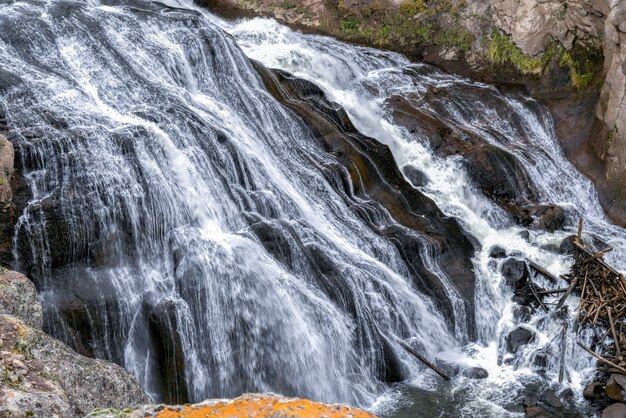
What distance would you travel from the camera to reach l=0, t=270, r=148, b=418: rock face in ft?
17.3

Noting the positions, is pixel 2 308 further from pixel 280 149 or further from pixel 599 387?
pixel 599 387

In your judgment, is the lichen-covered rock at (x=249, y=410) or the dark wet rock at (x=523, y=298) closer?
the lichen-covered rock at (x=249, y=410)

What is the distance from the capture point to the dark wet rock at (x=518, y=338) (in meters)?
11.7

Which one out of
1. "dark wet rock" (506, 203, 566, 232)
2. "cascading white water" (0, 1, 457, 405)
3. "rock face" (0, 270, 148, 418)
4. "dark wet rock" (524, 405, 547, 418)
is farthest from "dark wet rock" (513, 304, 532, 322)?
"rock face" (0, 270, 148, 418)

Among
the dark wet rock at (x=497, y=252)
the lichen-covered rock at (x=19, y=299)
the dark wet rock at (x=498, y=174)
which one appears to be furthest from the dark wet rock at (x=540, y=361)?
the lichen-covered rock at (x=19, y=299)

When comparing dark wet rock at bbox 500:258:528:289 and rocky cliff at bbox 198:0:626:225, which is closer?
dark wet rock at bbox 500:258:528:289

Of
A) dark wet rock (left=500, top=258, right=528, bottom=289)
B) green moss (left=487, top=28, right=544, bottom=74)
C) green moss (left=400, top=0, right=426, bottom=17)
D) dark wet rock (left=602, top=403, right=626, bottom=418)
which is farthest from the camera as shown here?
green moss (left=400, top=0, right=426, bottom=17)

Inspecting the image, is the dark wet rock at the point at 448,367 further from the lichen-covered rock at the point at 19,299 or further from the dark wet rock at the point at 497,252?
the lichen-covered rock at the point at 19,299

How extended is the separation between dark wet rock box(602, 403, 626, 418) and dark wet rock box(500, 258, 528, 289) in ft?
10.9

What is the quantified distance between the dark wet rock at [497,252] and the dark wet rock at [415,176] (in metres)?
2.56

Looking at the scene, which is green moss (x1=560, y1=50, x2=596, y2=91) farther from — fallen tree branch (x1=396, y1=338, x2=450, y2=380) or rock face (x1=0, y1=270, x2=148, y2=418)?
rock face (x1=0, y1=270, x2=148, y2=418)

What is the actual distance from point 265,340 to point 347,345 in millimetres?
1495

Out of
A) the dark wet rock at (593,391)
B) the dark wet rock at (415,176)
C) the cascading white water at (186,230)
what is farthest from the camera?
the dark wet rock at (415,176)

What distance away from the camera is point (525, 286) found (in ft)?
41.6
